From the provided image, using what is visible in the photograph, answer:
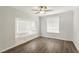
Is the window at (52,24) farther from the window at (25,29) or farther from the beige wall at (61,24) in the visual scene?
the window at (25,29)

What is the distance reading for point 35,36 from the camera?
2.10 meters

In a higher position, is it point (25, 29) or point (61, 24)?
point (61, 24)

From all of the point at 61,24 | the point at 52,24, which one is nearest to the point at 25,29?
the point at 52,24

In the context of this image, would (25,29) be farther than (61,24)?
No

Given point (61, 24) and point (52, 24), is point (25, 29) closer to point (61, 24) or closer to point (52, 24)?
point (52, 24)

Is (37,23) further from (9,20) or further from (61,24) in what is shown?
(9,20)

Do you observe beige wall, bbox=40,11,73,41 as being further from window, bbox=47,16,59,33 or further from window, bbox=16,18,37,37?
window, bbox=16,18,37,37

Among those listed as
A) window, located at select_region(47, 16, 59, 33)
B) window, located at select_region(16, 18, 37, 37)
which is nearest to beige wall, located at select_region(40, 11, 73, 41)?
window, located at select_region(47, 16, 59, 33)

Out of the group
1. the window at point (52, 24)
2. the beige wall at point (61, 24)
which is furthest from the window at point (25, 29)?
the window at point (52, 24)

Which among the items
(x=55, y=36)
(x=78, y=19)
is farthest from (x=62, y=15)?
(x=55, y=36)

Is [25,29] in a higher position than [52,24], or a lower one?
lower
